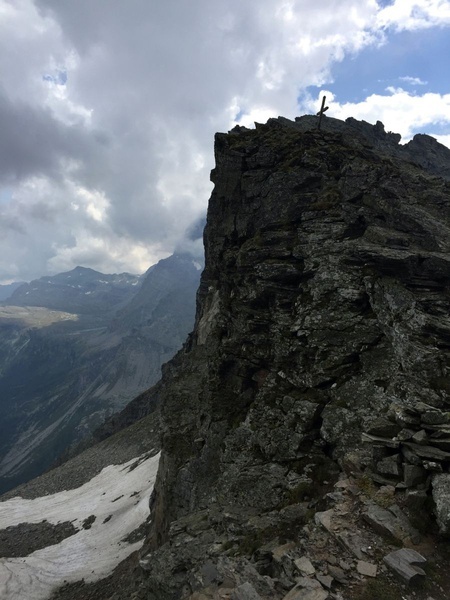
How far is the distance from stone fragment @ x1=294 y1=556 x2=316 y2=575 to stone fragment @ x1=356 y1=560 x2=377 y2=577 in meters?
1.34

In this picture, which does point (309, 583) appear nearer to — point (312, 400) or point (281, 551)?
point (281, 551)

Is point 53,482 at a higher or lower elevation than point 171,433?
lower

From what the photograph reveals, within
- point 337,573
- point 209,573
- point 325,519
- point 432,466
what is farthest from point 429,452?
point 209,573

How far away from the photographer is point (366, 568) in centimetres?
960

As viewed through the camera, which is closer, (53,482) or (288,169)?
(288,169)

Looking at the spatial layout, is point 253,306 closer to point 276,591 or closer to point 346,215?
point 346,215

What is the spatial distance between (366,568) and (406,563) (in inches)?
42.8

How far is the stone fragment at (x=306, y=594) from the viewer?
911cm

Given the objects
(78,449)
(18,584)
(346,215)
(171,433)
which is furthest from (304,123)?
(78,449)

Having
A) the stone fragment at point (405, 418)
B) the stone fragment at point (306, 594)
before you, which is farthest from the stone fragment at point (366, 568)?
the stone fragment at point (405, 418)

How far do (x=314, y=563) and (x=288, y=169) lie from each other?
29.4 meters

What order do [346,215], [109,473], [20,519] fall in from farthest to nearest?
[109,473] → [20,519] → [346,215]

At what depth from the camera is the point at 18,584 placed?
121 ft

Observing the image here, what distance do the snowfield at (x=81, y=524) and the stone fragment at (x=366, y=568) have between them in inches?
1513
